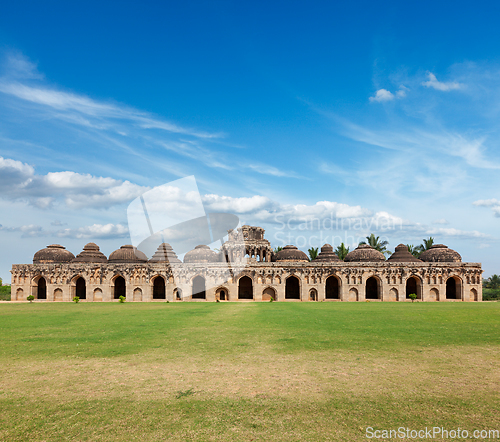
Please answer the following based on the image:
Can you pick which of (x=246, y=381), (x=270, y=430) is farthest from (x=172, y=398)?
(x=270, y=430)

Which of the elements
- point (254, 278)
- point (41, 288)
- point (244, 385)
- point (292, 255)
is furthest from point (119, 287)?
point (244, 385)

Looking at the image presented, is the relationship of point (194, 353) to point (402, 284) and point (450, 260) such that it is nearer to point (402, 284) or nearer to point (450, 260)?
point (402, 284)

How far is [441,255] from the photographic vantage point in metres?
47.3

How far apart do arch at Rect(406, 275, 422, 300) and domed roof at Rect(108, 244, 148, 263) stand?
1474 inches

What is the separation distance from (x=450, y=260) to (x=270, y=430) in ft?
159

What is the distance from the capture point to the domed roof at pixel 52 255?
4766 cm

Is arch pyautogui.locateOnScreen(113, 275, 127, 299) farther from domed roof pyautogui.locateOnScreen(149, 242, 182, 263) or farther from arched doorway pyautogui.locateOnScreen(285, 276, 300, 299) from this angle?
arched doorway pyautogui.locateOnScreen(285, 276, 300, 299)

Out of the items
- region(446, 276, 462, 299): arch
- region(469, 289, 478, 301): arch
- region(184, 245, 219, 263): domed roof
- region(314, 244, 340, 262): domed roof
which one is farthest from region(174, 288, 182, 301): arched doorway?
region(469, 289, 478, 301): arch

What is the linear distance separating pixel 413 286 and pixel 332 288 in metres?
10.8

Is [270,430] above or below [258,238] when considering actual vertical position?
below

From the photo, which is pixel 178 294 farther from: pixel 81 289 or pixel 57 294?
pixel 57 294

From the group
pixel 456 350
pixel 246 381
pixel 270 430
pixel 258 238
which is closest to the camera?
pixel 270 430

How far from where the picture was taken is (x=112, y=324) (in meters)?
18.4

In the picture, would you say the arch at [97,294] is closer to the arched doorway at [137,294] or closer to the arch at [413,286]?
the arched doorway at [137,294]
